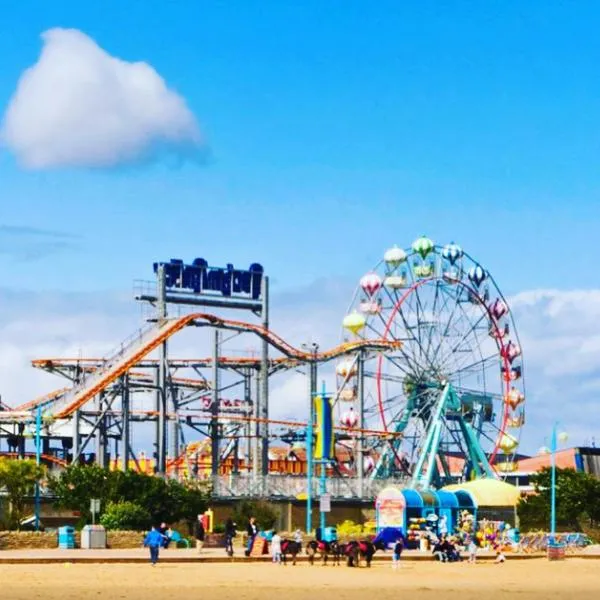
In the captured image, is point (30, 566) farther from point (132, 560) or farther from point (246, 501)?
point (246, 501)

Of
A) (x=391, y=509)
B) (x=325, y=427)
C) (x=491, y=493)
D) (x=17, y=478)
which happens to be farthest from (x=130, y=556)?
(x=491, y=493)

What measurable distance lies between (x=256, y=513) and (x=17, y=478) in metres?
17.5

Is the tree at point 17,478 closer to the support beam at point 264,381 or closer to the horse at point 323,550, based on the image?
the horse at point 323,550

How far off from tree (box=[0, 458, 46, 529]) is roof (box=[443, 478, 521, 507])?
77.9 ft

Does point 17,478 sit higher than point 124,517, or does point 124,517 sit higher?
point 17,478

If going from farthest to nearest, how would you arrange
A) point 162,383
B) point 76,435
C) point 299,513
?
point 299,513 < point 162,383 < point 76,435

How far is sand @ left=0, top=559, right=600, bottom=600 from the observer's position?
1540 inches

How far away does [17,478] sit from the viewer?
241 ft

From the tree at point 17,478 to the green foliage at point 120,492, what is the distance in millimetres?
3415

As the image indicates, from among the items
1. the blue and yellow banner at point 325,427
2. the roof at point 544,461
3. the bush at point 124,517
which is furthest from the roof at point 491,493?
the roof at point 544,461

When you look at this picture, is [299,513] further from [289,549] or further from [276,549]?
[276,549]

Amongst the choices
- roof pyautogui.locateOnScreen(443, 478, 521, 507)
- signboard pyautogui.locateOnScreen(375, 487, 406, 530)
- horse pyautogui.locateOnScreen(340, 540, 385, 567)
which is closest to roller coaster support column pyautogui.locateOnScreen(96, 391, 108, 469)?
roof pyautogui.locateOnScreen(443, 478, 521, 507)

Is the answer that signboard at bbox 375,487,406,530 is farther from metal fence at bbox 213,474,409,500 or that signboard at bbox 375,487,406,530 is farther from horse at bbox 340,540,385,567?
metal fence at bbox 213,474,409,500

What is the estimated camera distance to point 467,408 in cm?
10788
